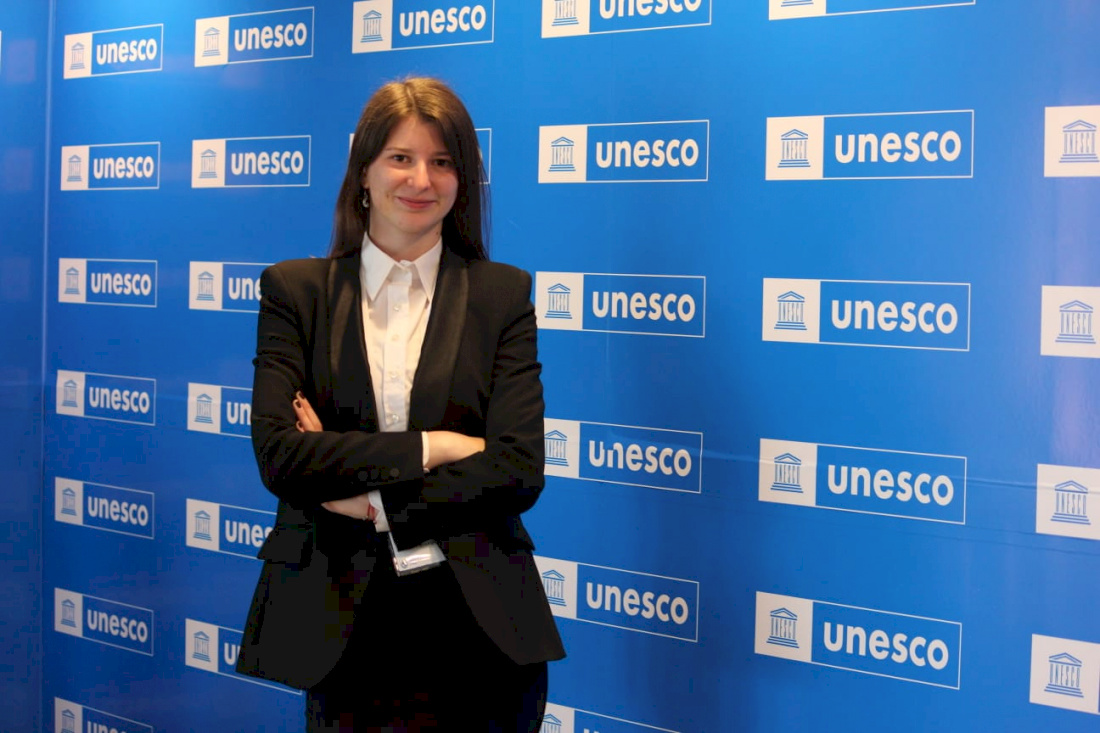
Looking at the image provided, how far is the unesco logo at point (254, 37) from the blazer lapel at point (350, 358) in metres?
1.57

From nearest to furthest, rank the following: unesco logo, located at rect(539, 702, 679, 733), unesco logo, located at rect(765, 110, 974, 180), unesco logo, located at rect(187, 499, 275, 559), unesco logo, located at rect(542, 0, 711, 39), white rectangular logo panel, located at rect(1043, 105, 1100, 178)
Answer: white rectangular logo panel, located at rect(1043, 105, 1100, 178)
unesco logo, located at rect(765, 110, 974, 180)
unesco logo, located at rect(542, 0, 711, 39)
unesco logo, located at rect(539, 702, 679, 733)
unesco logo, located at rect(187, 499, 275, 559)

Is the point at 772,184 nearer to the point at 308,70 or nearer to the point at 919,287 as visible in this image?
the point at 919,287

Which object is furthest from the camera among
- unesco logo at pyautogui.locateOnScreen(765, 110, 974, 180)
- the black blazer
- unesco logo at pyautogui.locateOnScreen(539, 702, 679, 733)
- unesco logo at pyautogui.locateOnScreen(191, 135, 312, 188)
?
unesco logo at pyautogui.locateOnScreen(191, 135, 312, 188)

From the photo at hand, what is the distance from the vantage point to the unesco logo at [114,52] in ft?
12.2

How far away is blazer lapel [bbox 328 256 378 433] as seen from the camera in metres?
1.99

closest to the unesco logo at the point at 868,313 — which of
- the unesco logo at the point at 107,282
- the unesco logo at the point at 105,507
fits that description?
the unesco logo at the point at 107,282

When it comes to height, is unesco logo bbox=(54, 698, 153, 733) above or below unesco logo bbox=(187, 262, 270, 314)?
below

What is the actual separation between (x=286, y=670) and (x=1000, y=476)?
1.51 metres

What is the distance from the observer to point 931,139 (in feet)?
8.10

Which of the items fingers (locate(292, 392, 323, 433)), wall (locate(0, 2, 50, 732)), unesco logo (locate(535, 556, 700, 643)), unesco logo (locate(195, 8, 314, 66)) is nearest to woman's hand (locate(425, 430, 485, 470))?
fingers (locate(292, 392, 323, 433))

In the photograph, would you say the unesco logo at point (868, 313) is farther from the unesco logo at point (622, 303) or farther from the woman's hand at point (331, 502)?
the woman's hand at point (331, 502)

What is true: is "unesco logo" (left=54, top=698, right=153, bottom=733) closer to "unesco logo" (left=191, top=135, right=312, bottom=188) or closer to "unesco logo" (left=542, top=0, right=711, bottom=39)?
"unesco logo" (left=191, top=135, right=312, bottom=188)

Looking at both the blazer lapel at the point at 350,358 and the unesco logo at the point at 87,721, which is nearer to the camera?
the blazer lapel at the point at 350,358

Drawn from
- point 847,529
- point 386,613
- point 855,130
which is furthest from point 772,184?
point 386,613
